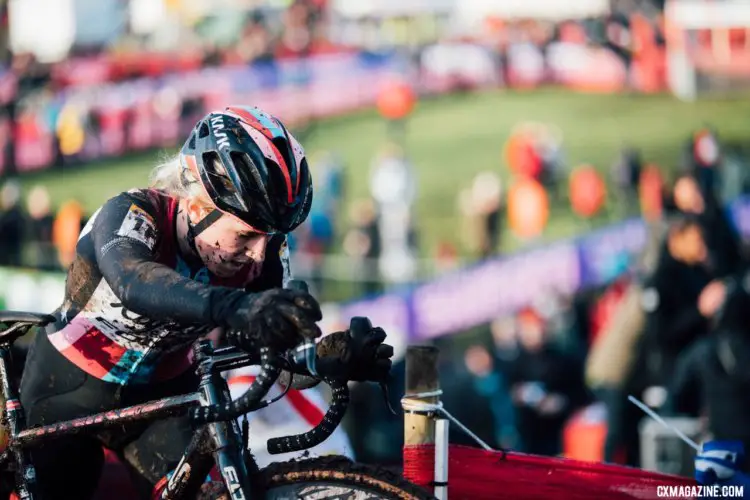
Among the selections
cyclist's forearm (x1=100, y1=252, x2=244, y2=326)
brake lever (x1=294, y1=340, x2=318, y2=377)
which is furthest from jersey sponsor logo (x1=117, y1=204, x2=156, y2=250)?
brake lever (x1=294, y1=340, x2=318, y2=377)

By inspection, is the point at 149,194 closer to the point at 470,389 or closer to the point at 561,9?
the point at 470,389

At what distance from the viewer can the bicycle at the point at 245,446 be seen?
338 centimetres

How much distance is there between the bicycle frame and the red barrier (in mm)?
1018

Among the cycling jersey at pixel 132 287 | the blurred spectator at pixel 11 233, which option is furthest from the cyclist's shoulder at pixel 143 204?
the blurred spectator at pixel 11 233

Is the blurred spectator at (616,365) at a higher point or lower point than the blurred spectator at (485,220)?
lower

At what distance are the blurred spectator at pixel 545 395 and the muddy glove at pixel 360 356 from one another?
733cm

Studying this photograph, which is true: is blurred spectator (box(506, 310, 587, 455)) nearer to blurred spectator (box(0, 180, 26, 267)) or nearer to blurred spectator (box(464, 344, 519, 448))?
blurred spectator (box(464, 344, 519, 448))

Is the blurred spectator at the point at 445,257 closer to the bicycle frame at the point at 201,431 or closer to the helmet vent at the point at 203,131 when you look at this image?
the helmet vent at the point at 203,131

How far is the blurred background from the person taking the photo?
29.1 ft

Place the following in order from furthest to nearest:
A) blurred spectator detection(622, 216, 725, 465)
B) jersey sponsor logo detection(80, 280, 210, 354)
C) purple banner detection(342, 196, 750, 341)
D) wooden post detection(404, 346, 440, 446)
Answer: purple banner detection(342, 196, 750, 341), blurred spectator detection(622, 216, 725, 465), wooden post detection(404, 346, 440, 446), jersey sponsor logo detection(80, 280, 210, 354)

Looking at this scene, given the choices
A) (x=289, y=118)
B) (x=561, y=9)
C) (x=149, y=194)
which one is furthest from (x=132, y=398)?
(x=289, y=118)

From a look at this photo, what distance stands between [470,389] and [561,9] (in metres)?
9.08

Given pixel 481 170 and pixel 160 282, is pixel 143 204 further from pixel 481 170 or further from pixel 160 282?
pixel 481 170

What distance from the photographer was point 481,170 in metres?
17.7
